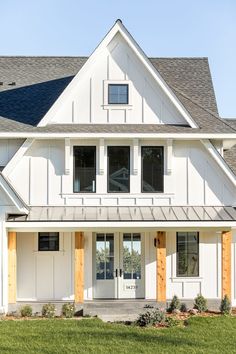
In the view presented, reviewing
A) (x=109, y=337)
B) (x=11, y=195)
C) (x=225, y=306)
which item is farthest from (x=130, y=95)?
→ (x=109, y=337)

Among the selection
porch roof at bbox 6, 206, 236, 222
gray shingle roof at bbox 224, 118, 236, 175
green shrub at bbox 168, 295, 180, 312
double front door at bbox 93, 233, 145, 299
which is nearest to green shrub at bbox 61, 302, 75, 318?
double front door at bbox 93, 233, 145, 299

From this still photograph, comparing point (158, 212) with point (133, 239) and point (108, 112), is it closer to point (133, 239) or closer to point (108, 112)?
point (133, 239)

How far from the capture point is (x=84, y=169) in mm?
18828

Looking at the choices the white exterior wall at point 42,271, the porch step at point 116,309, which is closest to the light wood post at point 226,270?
the porch step at point 116,309

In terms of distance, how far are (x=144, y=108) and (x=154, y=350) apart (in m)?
8.84

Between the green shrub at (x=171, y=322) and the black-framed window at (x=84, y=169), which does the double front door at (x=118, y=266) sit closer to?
the black-framed window at (x=84, y=169)

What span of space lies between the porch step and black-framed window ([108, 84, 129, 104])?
21.0ft

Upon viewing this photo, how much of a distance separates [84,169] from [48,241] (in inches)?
102

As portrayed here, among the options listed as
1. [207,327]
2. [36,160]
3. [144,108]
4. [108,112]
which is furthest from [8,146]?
[207,327]

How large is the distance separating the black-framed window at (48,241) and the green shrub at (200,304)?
4712 mm

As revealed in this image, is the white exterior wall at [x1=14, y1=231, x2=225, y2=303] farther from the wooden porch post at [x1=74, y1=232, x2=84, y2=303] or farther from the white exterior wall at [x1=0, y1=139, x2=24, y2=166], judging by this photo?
the white exterior wall at [x1=0, y1=139, x2=24, y2=166]

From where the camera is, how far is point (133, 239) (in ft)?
62.5

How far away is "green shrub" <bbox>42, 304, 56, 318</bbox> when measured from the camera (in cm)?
1697

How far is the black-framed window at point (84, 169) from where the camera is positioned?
61.6 ft
